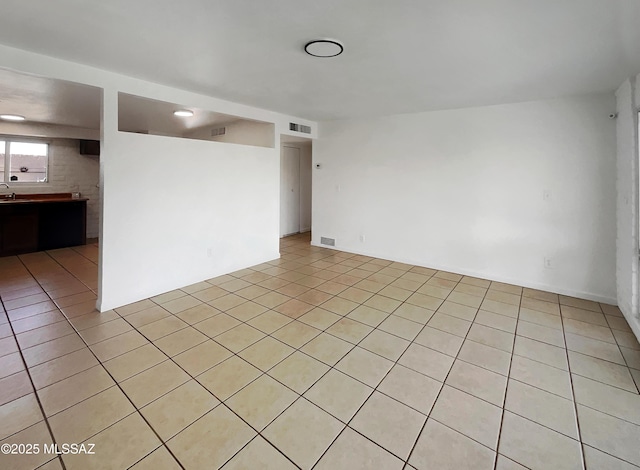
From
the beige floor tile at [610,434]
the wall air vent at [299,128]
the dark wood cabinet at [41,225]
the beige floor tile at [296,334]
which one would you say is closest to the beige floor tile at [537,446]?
the beige floor tile at [610,434]

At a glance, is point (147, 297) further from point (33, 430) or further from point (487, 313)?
point (487, 313)

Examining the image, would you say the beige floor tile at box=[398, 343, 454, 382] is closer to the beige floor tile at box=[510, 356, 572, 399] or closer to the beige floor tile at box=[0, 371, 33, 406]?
the beige floor tile at box=[510, 356, 572, 399]

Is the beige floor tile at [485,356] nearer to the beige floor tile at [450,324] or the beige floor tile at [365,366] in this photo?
the beige floor tile at [450,324]

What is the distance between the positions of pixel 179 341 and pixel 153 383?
1.84ft

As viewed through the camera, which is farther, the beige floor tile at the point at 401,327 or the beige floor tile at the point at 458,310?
the beige floor tile at the point at 458,310

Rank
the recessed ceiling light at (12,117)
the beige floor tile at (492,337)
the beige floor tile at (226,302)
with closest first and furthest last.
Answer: the beige floor tile at (492,337), the beige floor tile at (226,302), the recessed ceiling light at (12,117)

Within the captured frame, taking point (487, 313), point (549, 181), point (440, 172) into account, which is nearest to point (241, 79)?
point (440, 172)

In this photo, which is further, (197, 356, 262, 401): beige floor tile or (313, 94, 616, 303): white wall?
(313, 94, 616, 303): white wall

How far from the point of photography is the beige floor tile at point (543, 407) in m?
1.75

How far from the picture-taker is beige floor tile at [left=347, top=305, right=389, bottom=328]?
119 inches

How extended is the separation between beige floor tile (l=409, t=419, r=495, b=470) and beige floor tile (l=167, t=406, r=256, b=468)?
91 cm

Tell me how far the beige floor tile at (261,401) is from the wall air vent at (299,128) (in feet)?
14.1

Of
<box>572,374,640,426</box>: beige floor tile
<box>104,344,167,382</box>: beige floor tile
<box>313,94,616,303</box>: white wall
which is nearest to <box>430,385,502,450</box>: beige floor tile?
<box>572,374,640,426</box>: beige floor tile

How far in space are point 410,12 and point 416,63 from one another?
894mm
